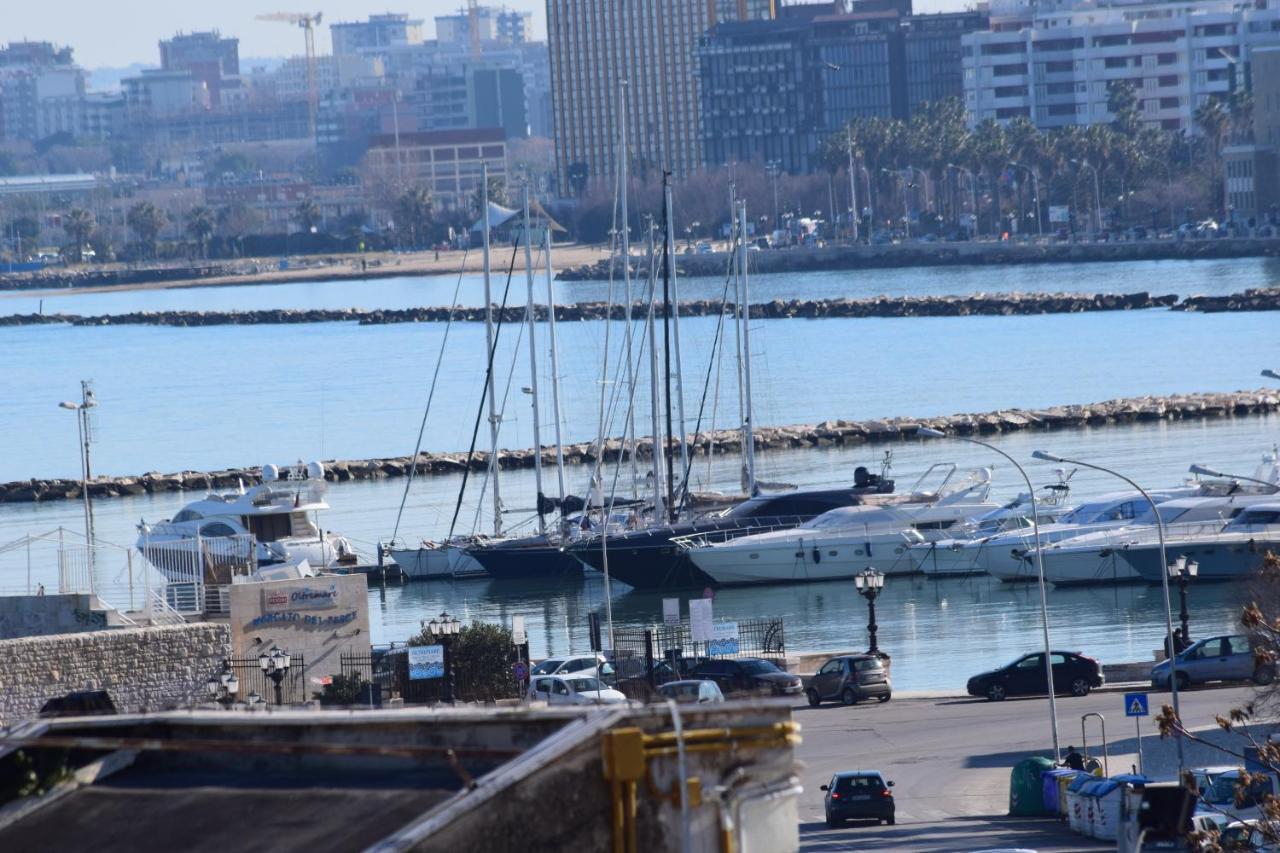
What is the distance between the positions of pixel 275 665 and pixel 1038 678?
461 inches

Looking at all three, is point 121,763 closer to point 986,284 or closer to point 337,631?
point 337,631

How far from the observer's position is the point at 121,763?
799cm

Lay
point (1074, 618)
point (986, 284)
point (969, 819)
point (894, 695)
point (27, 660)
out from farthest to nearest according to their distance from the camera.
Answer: point (986, 284) < point (1074, 618) < point (894, 695) < point (969, 819) < point (27, 660)

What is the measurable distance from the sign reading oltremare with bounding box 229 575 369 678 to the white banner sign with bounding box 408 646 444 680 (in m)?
1.44

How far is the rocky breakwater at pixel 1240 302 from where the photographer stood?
127688 millimetres

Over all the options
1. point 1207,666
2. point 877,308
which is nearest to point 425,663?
point 1207,666

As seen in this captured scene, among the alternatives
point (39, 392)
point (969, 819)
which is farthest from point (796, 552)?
point (39, 392)

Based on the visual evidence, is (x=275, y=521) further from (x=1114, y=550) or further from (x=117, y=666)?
(x=117, y=666)

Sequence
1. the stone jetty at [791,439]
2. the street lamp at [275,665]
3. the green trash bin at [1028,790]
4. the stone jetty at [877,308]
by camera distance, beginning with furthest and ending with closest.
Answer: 1. the stone jetty at [877,308]
2. the stone jetty at [791,439]
3. the street lamp at [275,665]
4. the green trash bin at [1028,790]

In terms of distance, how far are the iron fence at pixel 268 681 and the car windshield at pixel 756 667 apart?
23.1 ft

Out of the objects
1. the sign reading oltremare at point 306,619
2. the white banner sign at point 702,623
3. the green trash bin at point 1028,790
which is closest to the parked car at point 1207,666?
the white banner sign at point 702,623

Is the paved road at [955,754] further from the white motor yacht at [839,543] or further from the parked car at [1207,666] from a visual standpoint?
the white motor yacht at [839,543]

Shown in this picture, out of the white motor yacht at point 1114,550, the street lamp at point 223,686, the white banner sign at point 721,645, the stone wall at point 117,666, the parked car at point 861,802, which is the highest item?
the stone wall at point 117,666

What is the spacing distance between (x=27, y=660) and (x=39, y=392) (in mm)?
113415
